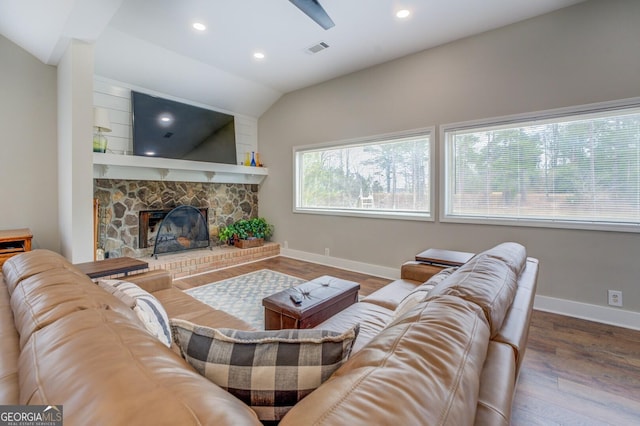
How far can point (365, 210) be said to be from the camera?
14.4ft

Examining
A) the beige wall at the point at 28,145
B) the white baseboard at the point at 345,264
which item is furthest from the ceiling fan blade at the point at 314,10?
the beige wall at the point at 28,145

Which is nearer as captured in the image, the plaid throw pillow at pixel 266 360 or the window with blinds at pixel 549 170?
the plaid throw pillow at pixel 266 360

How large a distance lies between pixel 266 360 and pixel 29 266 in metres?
1.28

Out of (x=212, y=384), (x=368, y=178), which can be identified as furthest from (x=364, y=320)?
(x=368, y=178)

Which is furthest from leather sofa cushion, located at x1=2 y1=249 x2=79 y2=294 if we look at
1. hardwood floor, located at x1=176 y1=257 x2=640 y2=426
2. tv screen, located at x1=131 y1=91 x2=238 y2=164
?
tv screen, located at x1=131 y1=91 x2=238 y2=164

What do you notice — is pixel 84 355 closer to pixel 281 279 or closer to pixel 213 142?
pixel 281 279

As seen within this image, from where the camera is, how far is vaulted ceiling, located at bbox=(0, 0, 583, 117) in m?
2.73

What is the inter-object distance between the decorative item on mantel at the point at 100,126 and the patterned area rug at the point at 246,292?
7.12 feet

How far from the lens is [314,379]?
713 millimetres

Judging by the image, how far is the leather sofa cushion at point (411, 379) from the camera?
511 millimetres

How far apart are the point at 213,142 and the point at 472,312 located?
488cm

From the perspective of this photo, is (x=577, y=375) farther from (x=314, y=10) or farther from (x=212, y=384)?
(x=314, y=10)

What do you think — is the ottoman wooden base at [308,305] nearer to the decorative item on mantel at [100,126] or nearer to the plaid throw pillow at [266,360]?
the plaid throw pillow at [266,360]

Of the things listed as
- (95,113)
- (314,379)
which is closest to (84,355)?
(314,379)
